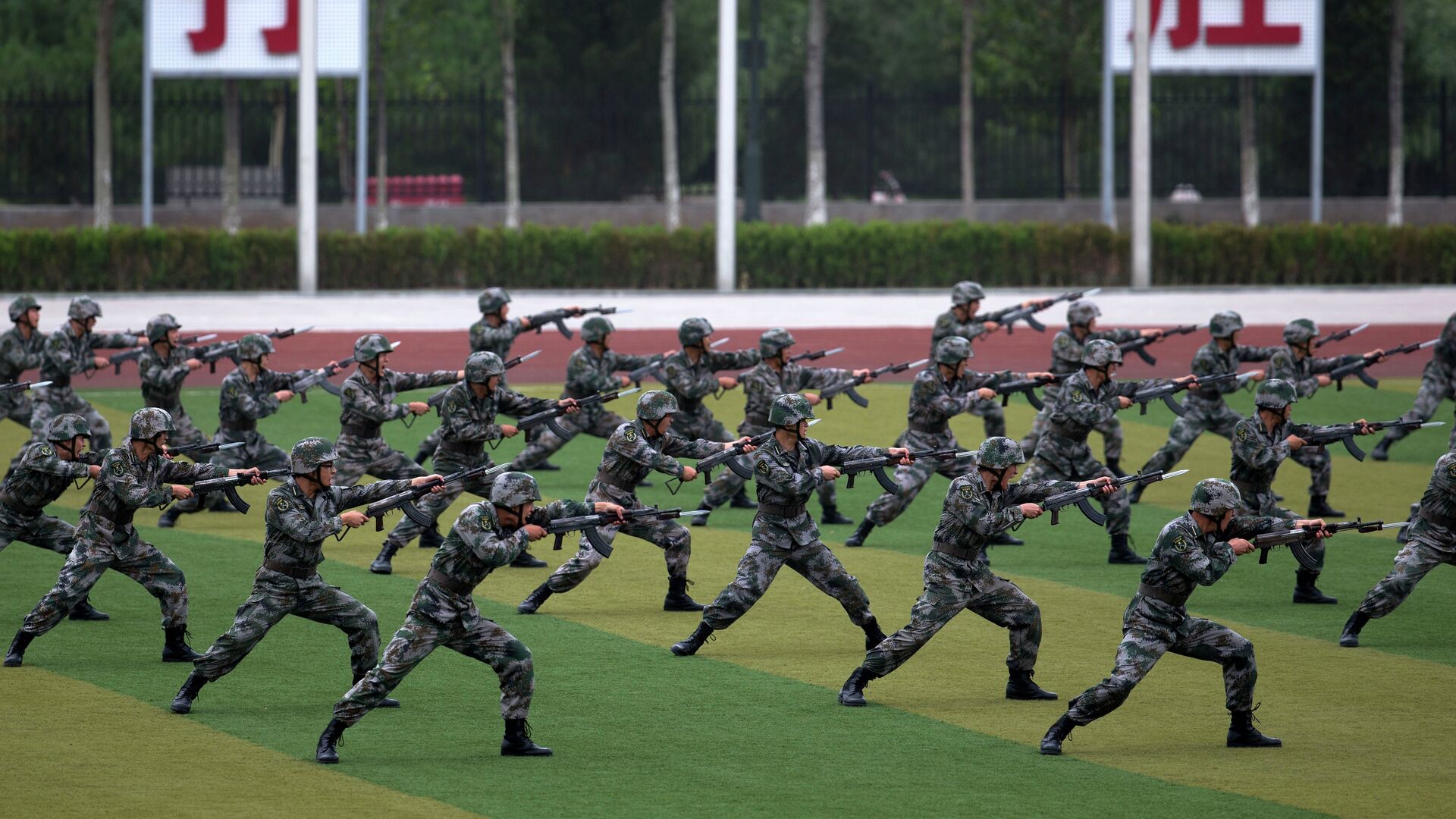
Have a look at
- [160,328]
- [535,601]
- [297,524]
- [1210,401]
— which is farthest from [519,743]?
[1210,401]

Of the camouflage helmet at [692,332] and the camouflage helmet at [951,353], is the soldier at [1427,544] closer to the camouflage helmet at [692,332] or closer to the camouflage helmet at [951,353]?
the camouflage helmet at [951,353]

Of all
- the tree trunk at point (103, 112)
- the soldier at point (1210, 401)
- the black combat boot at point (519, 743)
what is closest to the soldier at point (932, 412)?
the soldier at point (1210, 401)

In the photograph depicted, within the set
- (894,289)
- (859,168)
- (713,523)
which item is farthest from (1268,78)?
(713,523)

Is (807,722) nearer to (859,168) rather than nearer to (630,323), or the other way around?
(630,323)

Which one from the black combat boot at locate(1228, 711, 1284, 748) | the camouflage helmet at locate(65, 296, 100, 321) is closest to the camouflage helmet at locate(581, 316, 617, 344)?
the camouflage helmet at locate(65, 296, 100, 321)

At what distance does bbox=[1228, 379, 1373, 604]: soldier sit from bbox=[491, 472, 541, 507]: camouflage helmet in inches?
250

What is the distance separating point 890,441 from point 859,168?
2827 centimetres

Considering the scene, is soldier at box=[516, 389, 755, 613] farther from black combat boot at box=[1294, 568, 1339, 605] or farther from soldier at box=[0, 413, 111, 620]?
black combat boot at box=[1294, 568, 1339, 605]

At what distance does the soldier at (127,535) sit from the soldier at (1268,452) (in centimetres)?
742

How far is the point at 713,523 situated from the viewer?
1945cm

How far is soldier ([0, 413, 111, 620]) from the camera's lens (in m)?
13.9

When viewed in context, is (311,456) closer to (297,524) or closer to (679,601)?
(297,524)

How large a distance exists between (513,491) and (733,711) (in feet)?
7.39

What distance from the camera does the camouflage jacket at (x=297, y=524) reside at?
11750mm
